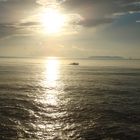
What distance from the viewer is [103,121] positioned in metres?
31.3

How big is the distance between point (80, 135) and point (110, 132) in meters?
3.16

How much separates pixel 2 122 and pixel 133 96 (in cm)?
2612

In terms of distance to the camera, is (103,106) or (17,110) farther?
(103,106)

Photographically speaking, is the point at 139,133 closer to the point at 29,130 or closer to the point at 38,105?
the point at 29,130

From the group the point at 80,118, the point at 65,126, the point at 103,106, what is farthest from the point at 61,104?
the point at 65,126

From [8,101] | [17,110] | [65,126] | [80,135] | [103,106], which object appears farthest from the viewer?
[8,101]

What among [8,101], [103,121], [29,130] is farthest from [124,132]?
[8,101]

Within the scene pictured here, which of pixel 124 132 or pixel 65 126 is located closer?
pixel 124 132

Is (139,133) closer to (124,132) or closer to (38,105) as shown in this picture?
(124,132)

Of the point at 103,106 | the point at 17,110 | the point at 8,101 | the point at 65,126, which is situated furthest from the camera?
the point at 8,101

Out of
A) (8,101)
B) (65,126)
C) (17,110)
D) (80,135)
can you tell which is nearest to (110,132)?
(80,135)

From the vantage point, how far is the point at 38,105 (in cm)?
4053

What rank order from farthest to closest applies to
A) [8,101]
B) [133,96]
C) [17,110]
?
1. [133,96]
2. [8,101]
3. [17,110]

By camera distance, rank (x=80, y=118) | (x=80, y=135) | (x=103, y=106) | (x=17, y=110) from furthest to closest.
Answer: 1. (x=103, y=106)
2. (x=17, y=110)
3. (x=80, y=118)
4. (x=80, y=135)
